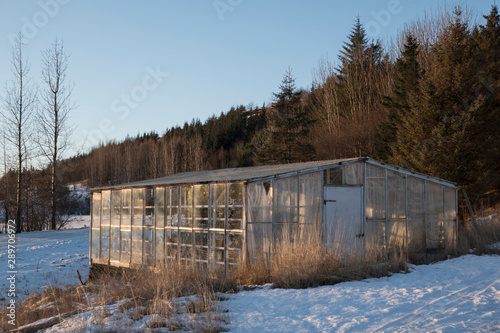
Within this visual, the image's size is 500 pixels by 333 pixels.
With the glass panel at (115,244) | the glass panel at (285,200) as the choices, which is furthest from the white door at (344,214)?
the glass panel at (115,244)

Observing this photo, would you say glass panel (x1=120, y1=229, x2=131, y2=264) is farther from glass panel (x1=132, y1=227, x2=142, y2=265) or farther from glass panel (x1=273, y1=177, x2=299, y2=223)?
glass panel (x1=273, y1=177, x2=299, y2=223)

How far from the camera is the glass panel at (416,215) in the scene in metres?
13.9

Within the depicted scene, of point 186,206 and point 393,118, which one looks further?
point 393,118

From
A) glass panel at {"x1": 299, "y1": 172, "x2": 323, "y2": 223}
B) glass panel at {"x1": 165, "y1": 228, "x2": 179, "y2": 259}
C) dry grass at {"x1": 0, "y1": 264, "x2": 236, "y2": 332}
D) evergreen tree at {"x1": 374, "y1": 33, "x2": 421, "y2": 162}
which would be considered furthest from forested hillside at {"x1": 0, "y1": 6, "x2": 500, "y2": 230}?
dry grass at {"x1": 0, "y1": 264, "x2": 236, "y2": 332}

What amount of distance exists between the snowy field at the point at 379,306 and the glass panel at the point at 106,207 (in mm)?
10018

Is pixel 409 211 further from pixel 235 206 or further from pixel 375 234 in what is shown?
pixel 235 206

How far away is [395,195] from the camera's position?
13.7 metres

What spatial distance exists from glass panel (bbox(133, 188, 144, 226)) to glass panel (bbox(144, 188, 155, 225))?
312mm

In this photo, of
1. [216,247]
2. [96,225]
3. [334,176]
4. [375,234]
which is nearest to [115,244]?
[96,225]

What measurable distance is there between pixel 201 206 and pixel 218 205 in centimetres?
82

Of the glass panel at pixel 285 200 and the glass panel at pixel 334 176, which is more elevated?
Answer: the glass panel at pixel 334 176

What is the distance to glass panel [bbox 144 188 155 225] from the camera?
14555 mm

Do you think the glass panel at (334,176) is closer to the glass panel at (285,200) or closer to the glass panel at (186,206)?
the glass panel at (285,200)

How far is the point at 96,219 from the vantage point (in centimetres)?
1730
